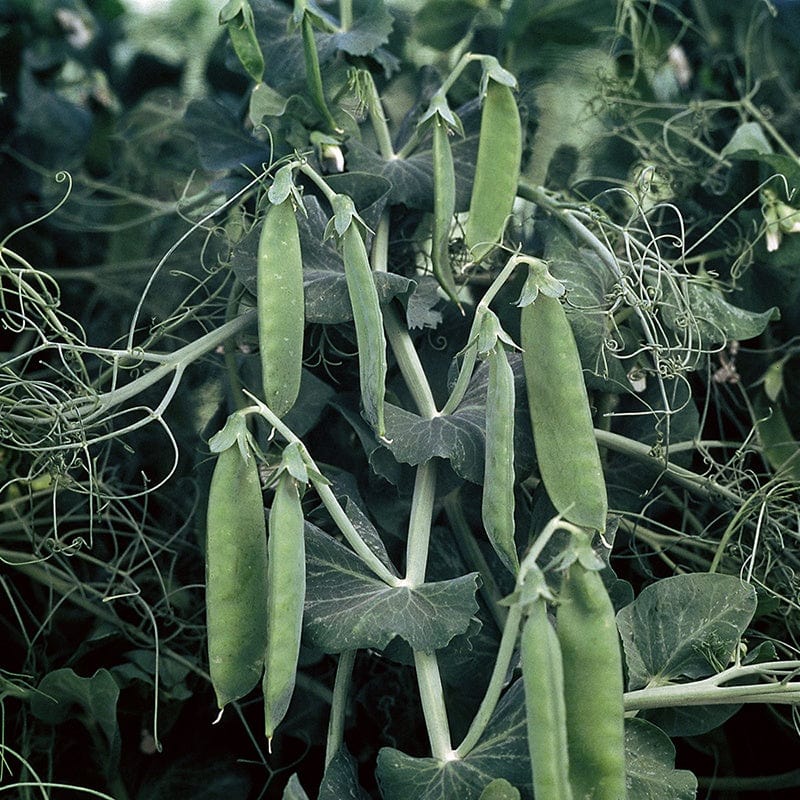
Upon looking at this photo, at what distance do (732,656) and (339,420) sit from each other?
0.32 m

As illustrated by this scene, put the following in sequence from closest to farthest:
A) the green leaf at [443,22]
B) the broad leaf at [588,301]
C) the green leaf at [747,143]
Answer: the broad leaf at [588,301]
the green leaf at [747,143]
the green leaf at [443,22]

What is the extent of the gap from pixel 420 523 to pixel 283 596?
128 millimetres

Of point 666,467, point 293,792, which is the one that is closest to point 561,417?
point 666,467

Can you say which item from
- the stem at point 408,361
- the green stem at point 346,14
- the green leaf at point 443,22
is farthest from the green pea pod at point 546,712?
the green leaf at point 443,22

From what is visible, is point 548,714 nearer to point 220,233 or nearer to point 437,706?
point 437,706

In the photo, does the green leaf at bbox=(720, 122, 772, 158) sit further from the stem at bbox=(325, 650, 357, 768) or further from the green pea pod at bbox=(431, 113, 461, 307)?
the stem at bbox=(325, 650, 357, 768)

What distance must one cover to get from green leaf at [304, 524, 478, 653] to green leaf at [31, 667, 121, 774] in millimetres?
190

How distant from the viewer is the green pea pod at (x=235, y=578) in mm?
529

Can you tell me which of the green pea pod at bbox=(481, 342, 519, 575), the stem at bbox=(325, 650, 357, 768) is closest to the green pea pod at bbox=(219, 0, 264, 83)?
the green pea pod at bbox=(481, 342, 519, 575)

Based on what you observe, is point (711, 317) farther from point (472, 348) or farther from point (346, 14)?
point (346, 14)

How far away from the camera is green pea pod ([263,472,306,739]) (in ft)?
1.68

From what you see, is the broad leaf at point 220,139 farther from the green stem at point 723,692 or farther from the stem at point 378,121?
the green stem at point 723,692

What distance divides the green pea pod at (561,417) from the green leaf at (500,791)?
15 centimetres

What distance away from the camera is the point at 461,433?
0.61m
